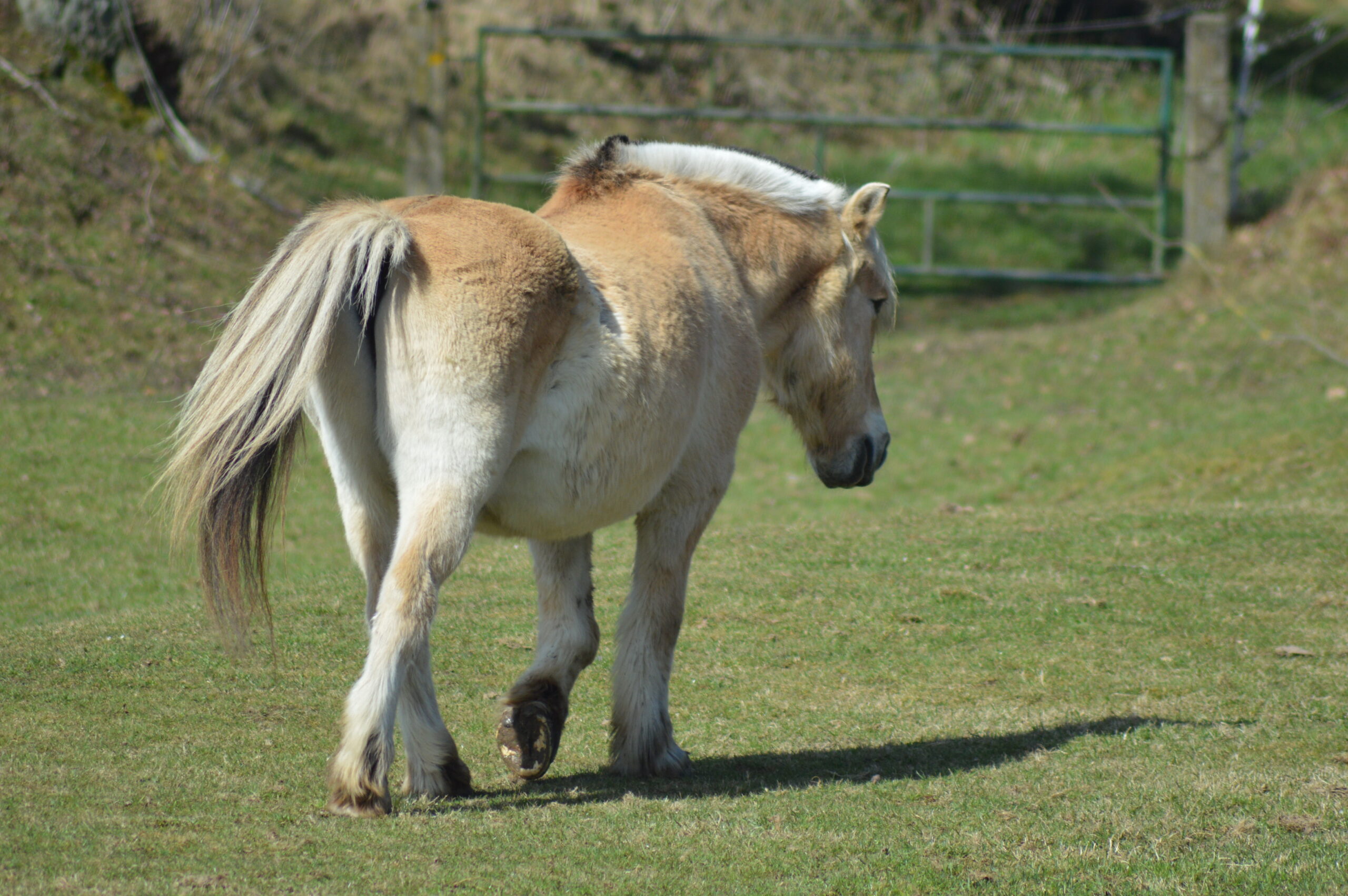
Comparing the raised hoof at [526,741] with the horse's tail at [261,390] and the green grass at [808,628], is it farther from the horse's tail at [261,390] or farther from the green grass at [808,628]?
the horse's tail at [261,390]

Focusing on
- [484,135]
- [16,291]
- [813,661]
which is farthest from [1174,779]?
[484,135]

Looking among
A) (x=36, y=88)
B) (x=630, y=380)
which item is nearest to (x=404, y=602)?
(x=630, y=380)

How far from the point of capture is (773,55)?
58.7 feet

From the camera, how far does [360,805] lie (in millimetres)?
3736

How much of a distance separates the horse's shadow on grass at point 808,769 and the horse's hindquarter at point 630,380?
861mm

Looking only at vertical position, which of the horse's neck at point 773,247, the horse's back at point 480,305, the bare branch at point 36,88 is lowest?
the horse's back at point 480,305

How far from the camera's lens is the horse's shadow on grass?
432 cm

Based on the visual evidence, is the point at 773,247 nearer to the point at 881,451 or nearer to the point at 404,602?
the point at 881,451

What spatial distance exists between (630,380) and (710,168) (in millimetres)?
1477

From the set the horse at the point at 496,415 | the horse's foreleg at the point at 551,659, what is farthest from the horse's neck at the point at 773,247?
the horse's foreleg at the point at 551,659

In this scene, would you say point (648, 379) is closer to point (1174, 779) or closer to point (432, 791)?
point (432, 791)

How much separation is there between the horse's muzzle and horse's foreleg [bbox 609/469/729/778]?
2.94ft

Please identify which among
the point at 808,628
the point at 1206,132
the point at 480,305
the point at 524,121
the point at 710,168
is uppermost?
the point at 524,121

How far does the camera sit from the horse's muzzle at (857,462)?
5.51 meters
